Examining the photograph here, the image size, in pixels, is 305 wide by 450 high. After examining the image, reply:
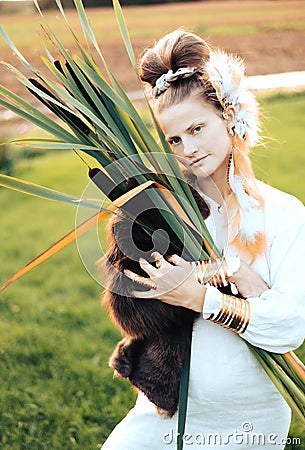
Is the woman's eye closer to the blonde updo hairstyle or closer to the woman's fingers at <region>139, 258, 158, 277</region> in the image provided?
the blonde updo hairstyle

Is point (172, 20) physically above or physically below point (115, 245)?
below

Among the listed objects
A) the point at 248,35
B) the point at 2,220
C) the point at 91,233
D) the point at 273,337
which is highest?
the point at 91,233

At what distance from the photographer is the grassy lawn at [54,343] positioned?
3.37 metres

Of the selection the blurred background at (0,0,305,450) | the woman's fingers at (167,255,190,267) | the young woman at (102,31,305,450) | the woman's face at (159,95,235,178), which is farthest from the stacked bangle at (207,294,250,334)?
the blurred background at (0,0,305,450)

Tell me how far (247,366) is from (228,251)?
33 centimetres

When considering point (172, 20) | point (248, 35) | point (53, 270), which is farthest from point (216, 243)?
point (172, 20)

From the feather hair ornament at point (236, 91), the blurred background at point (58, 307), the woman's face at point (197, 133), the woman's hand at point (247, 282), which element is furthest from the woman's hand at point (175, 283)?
the blurred background at point (58, 307)

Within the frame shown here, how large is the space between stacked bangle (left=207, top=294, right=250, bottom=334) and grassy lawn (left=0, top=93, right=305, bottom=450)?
0.42 m

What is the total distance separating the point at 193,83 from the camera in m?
2.12

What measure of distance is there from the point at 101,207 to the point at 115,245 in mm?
188

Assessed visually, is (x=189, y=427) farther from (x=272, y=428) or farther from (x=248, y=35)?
(x=248, y=35)

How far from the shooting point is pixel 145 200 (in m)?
2.07

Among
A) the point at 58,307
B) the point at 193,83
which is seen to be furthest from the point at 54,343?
the point at 193,83

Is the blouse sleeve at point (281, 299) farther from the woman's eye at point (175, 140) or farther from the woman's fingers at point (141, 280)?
the woman's eye at point (175, 140)
